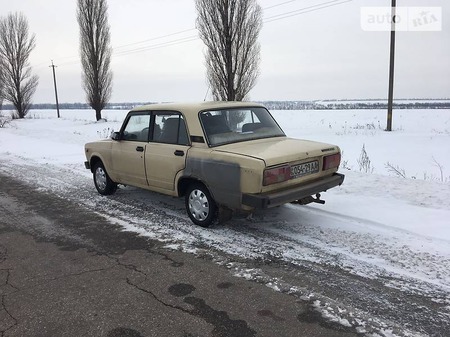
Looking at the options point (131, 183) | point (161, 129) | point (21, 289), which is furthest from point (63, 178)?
point (21, 289)

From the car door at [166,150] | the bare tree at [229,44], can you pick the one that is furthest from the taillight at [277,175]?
the bare tree at [229,44]

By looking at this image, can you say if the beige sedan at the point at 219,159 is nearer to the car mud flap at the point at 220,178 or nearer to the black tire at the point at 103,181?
the car mud flap at the point at 220,178

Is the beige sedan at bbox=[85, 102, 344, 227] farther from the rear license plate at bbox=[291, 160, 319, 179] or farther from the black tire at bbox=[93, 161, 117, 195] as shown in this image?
the black tire at bbox=[93, 161, 117, 195]

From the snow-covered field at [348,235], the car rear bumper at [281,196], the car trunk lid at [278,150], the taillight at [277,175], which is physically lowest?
the snow-covered field at [348,235]

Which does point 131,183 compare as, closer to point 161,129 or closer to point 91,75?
point 161,129

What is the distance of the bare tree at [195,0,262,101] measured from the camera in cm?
1841

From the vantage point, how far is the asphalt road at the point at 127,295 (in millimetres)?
2967

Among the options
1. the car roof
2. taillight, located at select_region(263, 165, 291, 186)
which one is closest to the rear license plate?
taillight, located at select_region(263, 165, 291, 186)

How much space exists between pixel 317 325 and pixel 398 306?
2.59ft

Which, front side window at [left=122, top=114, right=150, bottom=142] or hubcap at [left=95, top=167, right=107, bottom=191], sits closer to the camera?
front side window at [left=122, top=114, right=150, bottom=142]

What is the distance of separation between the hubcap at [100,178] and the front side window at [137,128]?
112cm

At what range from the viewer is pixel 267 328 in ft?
9.64

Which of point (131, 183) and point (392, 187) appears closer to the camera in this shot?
point (131, 183)

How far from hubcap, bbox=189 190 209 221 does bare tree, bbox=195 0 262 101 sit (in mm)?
14328
